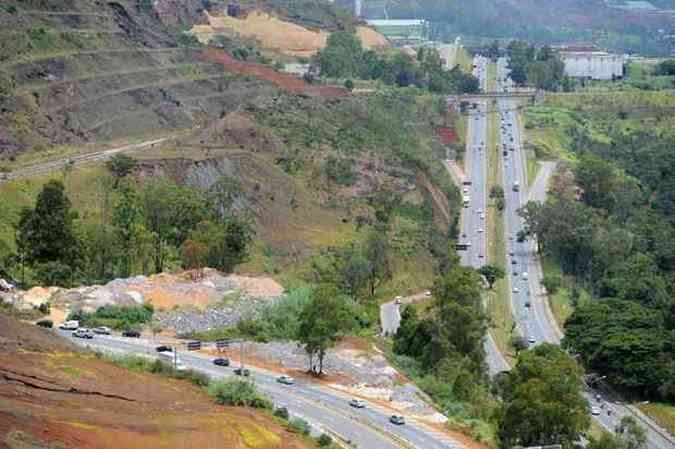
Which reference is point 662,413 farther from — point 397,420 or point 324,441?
→ point 324,441

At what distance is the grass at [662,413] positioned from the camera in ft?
241

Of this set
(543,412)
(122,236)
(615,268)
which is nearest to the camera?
(543,412)

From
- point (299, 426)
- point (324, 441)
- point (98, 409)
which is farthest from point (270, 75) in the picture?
point (98, 409)

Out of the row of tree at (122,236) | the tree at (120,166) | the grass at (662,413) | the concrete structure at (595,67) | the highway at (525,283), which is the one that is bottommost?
the grass at (662,413)

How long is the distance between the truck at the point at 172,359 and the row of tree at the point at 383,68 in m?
104

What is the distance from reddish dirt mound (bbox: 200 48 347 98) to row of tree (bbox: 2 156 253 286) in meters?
47.3

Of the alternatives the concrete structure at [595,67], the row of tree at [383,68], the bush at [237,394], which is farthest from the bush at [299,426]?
the concrete structure at [595,67]

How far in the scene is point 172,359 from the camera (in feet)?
178

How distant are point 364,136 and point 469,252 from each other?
1553cm

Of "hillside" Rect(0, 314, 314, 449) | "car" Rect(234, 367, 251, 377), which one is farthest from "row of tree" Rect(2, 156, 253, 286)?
"hillside" Rect(0, 314, 314, 449)

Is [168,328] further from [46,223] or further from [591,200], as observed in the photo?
[591,200]

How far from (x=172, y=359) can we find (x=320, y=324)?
626cm

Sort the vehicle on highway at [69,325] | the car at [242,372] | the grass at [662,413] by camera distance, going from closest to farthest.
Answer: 1. the car at [242,372]
2. the vehicle on highway at [69,325]
3. the grass at [662,413]

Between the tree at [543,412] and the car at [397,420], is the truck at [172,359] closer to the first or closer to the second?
the car at [397,420]
